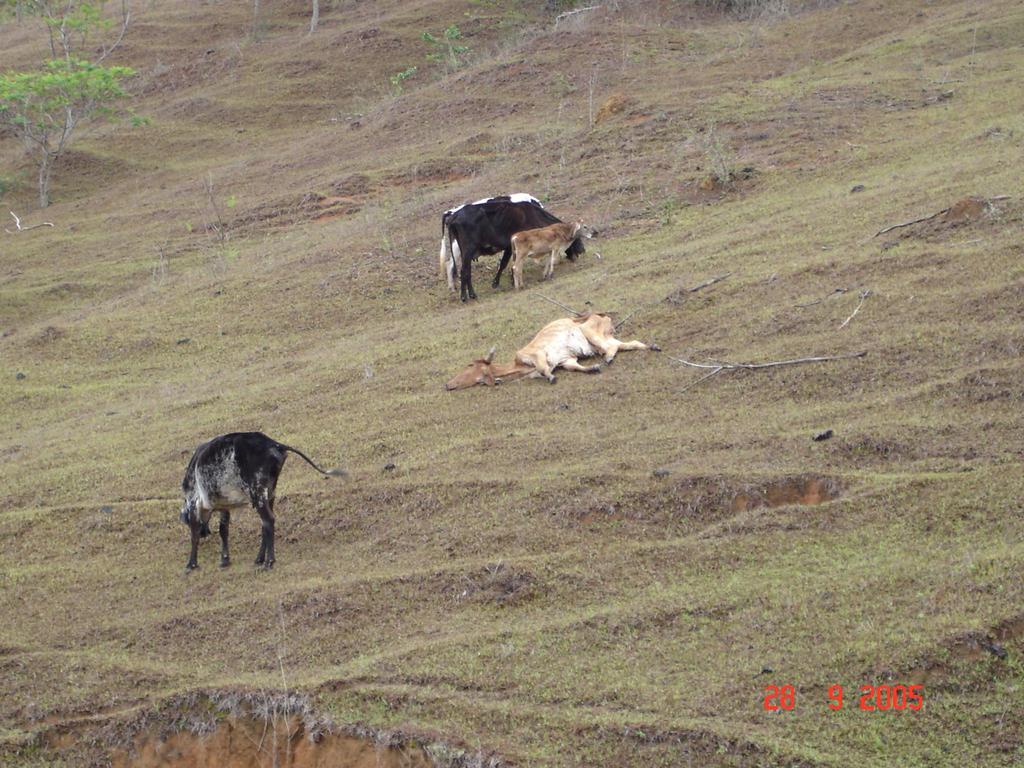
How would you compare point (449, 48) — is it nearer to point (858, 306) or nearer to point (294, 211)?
point (294, 211)

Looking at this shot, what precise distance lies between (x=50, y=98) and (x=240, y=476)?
25.7 metres

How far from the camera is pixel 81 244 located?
2473cm

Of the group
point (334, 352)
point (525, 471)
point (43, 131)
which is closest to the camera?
point (525, 471)

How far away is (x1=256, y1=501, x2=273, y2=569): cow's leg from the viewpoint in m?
8.72

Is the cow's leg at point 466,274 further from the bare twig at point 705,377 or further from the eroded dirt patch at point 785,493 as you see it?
the eroded dirt patch at point 785,493

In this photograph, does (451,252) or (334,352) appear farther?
(451,252)

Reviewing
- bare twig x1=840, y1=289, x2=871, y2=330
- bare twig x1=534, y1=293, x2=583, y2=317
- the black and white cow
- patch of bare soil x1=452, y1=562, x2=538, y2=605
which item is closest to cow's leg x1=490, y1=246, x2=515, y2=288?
the black and white cow

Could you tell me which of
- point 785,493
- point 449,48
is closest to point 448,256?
point 785,493

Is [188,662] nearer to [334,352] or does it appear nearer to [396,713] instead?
[396,713]

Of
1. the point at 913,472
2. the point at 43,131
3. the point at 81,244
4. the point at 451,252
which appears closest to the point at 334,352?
the point at 451,252

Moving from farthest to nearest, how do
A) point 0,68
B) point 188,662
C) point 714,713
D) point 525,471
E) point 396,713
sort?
point 0,68
point 525,471
point 188,662
point 396,713
point 714,713

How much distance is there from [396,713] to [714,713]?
71.7 inches

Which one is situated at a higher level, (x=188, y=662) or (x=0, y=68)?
(x=0, y=68)

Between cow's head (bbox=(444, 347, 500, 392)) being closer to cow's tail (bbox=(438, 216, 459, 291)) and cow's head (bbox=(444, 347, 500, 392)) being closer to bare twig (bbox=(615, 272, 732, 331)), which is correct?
bare twig (bbox=(615, 272, 732, 331))
